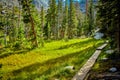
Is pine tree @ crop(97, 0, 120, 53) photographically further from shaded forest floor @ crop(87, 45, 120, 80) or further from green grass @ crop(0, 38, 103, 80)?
green grass @ crop(0, 38, 103, 80)

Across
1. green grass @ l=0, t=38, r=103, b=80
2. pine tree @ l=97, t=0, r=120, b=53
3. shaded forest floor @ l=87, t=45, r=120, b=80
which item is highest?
pine tree @ l=97, t=0, r=120, b=53

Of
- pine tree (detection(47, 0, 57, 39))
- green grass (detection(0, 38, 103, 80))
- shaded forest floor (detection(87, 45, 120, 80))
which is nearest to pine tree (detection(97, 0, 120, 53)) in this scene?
shaded forest floor (detection(87, 45, 120, 80))

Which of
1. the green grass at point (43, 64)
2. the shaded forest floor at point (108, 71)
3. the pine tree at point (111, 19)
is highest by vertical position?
the pine tree at point (111, 19)

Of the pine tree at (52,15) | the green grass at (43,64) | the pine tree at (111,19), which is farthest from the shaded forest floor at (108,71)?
the pine tree at (52,15)

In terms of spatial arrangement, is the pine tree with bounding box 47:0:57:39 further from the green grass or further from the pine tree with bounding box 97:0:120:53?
the pine tree with bounding box 97:0:120:53

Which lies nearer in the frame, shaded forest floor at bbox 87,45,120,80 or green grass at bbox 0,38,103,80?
shaded forest floor at bbox 87,45,120,80

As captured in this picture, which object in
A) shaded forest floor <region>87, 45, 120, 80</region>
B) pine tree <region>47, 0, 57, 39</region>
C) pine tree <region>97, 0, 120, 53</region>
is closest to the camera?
shaded forest floor <region>87, 45, 120, 80</region>

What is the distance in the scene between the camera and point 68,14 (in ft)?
332

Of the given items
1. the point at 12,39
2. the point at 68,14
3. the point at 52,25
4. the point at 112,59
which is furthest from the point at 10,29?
the point at 112,59

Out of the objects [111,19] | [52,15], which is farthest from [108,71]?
[52,15]

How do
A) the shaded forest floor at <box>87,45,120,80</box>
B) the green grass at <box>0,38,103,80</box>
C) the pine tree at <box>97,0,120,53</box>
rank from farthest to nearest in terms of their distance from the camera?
the green grass at <box>0,38,103,80</box>, the pine tree at <box>97,0,120,53</box>, the shaded forest floor at <box>87,45,120,80</box>

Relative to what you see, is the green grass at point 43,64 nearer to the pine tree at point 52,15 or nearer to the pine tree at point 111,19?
the pine tree at point 111,19

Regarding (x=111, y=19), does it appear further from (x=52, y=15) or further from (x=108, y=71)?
(x=52, y=15)

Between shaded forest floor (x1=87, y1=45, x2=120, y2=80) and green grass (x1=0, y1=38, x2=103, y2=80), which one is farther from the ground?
shaded forest floor (x1=87, y1=45, x2=120, y2=80)
